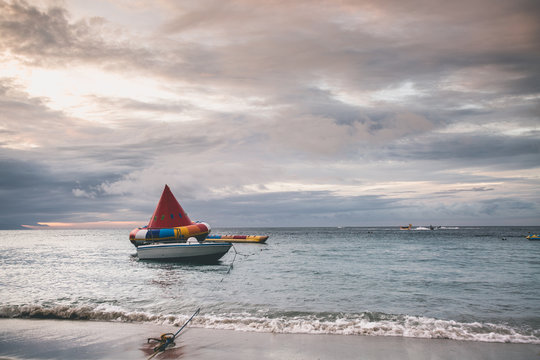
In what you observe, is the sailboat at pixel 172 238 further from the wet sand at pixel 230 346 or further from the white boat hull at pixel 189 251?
the wet sand at pixel 230 346

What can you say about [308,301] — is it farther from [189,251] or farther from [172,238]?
[172,238]

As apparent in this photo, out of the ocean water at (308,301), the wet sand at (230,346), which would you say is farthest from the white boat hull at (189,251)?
the wet sand at (230,346)

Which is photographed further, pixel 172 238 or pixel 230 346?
pixel 172 238

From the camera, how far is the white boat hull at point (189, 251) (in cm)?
2336

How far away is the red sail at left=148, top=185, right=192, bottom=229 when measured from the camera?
100ft

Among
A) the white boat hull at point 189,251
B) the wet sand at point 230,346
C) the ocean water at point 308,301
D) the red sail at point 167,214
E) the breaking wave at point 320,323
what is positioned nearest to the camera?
the wet sand at point 230,346

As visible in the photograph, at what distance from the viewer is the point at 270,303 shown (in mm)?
11078

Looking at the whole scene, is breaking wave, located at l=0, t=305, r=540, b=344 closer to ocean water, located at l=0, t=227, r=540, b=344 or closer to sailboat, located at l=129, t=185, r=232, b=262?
ocean water, located at l=0, t=227, r=540, b=344

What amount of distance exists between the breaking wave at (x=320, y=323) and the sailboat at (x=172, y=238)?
13350mm

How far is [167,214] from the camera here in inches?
1218

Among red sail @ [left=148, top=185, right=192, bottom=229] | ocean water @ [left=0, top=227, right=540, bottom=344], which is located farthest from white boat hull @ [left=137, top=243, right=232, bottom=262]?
red sail @ [left=148, top=185, right=192, bottom=229]

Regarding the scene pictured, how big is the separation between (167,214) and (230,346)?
84.5ft

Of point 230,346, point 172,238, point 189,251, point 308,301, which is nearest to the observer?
point 230,346

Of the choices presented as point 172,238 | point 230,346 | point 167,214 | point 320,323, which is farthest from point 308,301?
point 167,214
